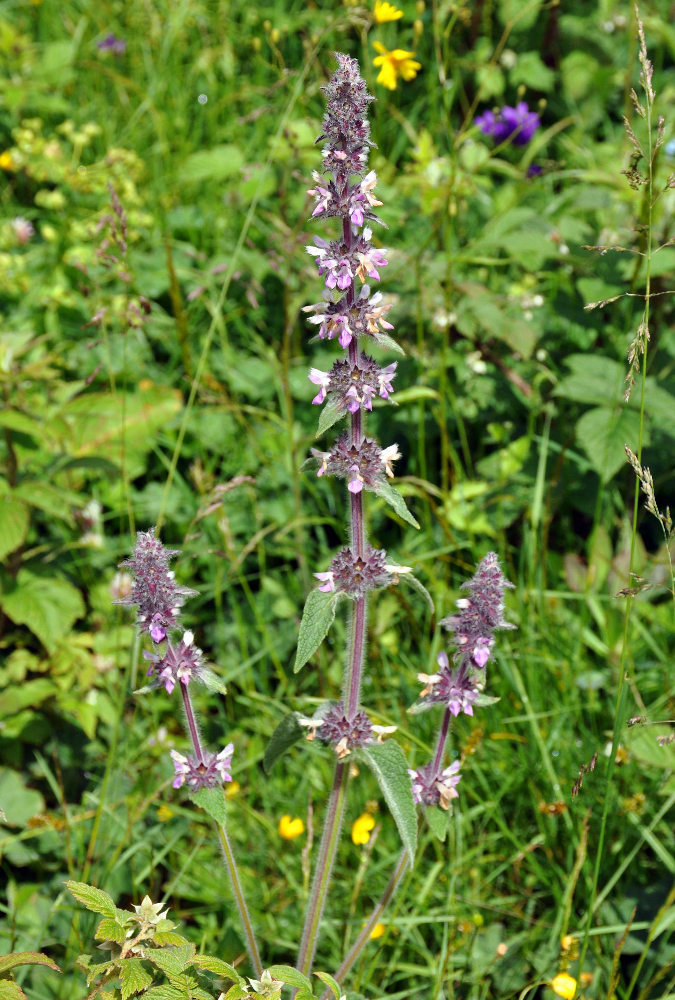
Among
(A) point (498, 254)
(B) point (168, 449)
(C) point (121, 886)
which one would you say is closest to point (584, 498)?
(A) point (498, 254)

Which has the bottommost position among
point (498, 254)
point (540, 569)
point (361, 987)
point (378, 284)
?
point (361, 987)

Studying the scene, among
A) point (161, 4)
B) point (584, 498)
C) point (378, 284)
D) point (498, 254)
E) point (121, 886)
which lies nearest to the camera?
point (121, 886)

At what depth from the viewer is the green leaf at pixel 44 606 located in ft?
8.88

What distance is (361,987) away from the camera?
2.20 meters

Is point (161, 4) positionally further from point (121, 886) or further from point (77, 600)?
point (121, 886)

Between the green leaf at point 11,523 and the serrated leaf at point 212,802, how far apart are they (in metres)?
1.14

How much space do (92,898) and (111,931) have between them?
8cm

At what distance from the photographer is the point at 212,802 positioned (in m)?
1.75

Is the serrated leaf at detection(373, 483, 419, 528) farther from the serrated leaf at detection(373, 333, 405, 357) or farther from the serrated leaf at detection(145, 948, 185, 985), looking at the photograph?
the serrated leaf at detection(145, 948, 185, 985)

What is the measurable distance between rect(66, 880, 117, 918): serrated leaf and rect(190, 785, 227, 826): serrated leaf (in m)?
0.24

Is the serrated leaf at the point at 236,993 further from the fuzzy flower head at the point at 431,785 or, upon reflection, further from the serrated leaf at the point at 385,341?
the serrated leaf at the point at 385,341

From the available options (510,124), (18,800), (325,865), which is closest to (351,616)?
(325,865)

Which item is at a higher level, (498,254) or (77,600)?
(498,254)

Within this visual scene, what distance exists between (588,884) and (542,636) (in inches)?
29.3
